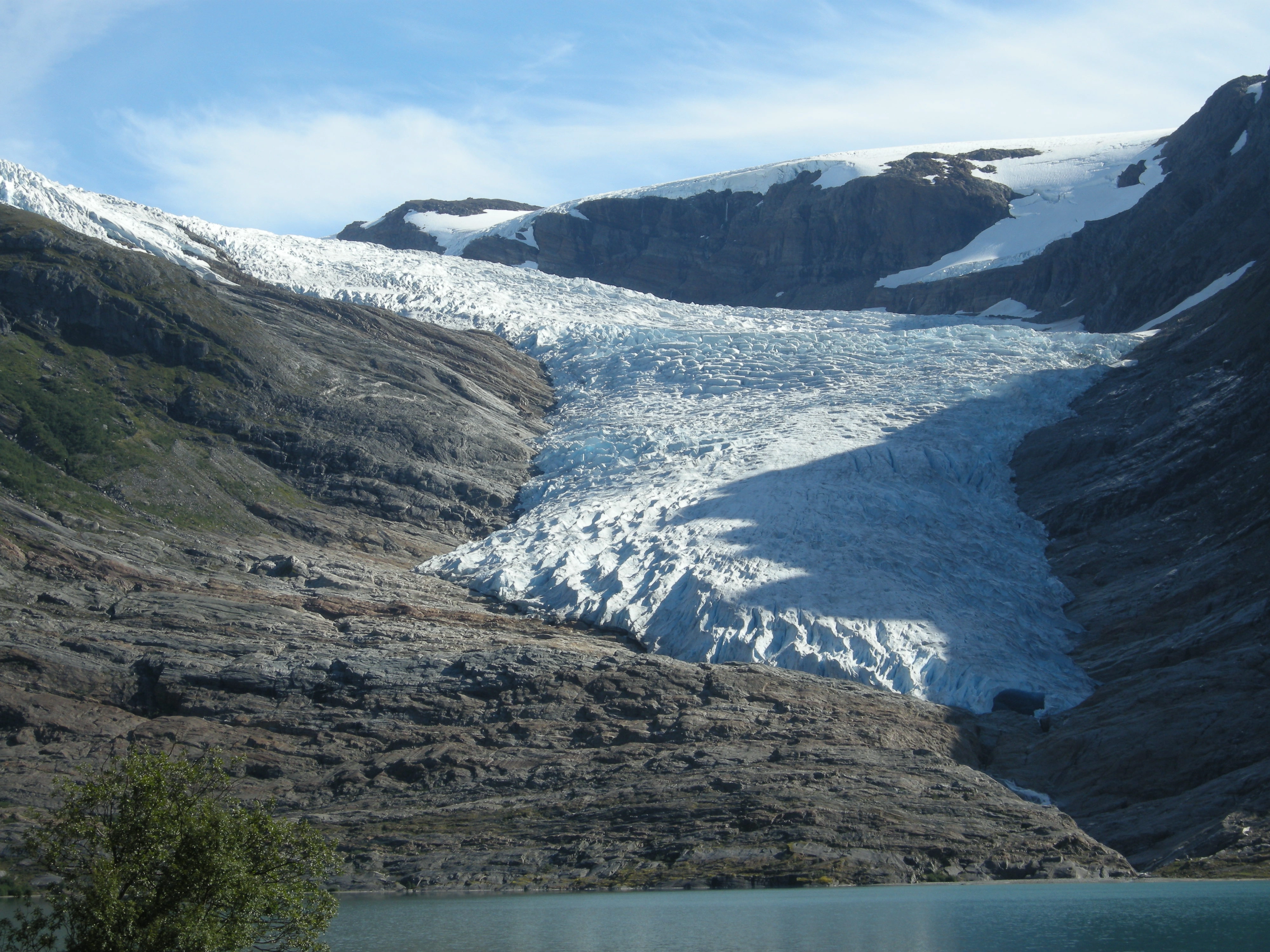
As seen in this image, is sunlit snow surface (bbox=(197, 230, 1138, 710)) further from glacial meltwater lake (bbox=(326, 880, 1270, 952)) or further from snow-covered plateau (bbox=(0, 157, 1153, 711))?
glacial meltwater lake (bbox=(326, 880, 1270, 952))

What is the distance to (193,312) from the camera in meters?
57.4

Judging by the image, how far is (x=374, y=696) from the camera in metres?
36.9

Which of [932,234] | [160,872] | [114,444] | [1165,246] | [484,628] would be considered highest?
[932,234]

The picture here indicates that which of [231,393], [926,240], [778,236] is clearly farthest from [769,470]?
[778,236]

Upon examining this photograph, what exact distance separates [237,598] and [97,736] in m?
8.10

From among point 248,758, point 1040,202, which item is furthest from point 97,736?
point 1040,202

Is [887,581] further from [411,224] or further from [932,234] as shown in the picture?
[411,224]

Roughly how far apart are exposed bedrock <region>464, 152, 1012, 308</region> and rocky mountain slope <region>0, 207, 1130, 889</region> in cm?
6470

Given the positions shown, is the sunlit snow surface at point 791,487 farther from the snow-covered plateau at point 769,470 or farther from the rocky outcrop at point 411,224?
the rocky outcrop at point 411,224

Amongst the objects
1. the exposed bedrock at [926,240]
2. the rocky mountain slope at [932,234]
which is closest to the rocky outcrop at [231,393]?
the exposed bedrock at [926,240]

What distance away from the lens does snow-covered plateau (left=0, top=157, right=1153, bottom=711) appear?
42.9 metres

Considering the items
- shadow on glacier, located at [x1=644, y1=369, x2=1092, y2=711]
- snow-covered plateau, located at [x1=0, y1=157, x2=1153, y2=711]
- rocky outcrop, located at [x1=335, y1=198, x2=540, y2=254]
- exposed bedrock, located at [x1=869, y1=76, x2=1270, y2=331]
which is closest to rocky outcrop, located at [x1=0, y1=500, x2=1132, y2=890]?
shadow on glacier, located at [x1=644, y1=369, x2=1092, y2=711]

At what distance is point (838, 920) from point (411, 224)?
11493 cm

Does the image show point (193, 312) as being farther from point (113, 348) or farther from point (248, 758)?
point (248, 758)
